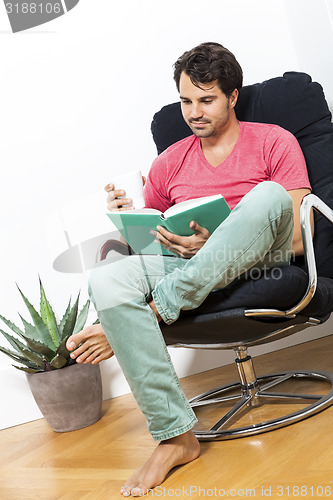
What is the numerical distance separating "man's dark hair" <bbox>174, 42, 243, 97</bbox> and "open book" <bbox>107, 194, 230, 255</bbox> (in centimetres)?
58

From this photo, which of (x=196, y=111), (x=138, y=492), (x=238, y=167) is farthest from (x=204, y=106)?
(x=138, y=492)

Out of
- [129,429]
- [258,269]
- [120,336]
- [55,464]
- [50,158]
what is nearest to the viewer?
[120,336]

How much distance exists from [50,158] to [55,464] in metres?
1.25

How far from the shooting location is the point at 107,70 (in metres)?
2.65

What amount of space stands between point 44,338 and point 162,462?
37.9 inches

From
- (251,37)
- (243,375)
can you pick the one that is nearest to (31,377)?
(243,375)

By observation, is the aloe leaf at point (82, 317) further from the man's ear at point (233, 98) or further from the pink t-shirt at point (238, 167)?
the man's ear at point (233, 98)

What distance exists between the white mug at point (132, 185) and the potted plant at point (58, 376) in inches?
25.2

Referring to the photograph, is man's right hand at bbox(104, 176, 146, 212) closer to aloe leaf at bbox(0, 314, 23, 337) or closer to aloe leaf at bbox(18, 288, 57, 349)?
aloe leaf at bbox(18, 288, 57, 349)

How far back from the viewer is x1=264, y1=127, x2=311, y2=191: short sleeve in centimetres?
190

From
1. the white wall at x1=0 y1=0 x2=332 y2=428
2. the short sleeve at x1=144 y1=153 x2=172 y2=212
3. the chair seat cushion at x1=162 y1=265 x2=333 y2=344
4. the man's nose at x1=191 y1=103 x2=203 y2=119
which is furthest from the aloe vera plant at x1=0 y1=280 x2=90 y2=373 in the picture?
the man's nose at x1=191 y1=103 x2=203 y2=119

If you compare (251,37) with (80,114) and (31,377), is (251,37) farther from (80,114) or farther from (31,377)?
(31,377)

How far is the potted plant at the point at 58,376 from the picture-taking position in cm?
228

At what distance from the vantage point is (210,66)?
2043 millimetres
